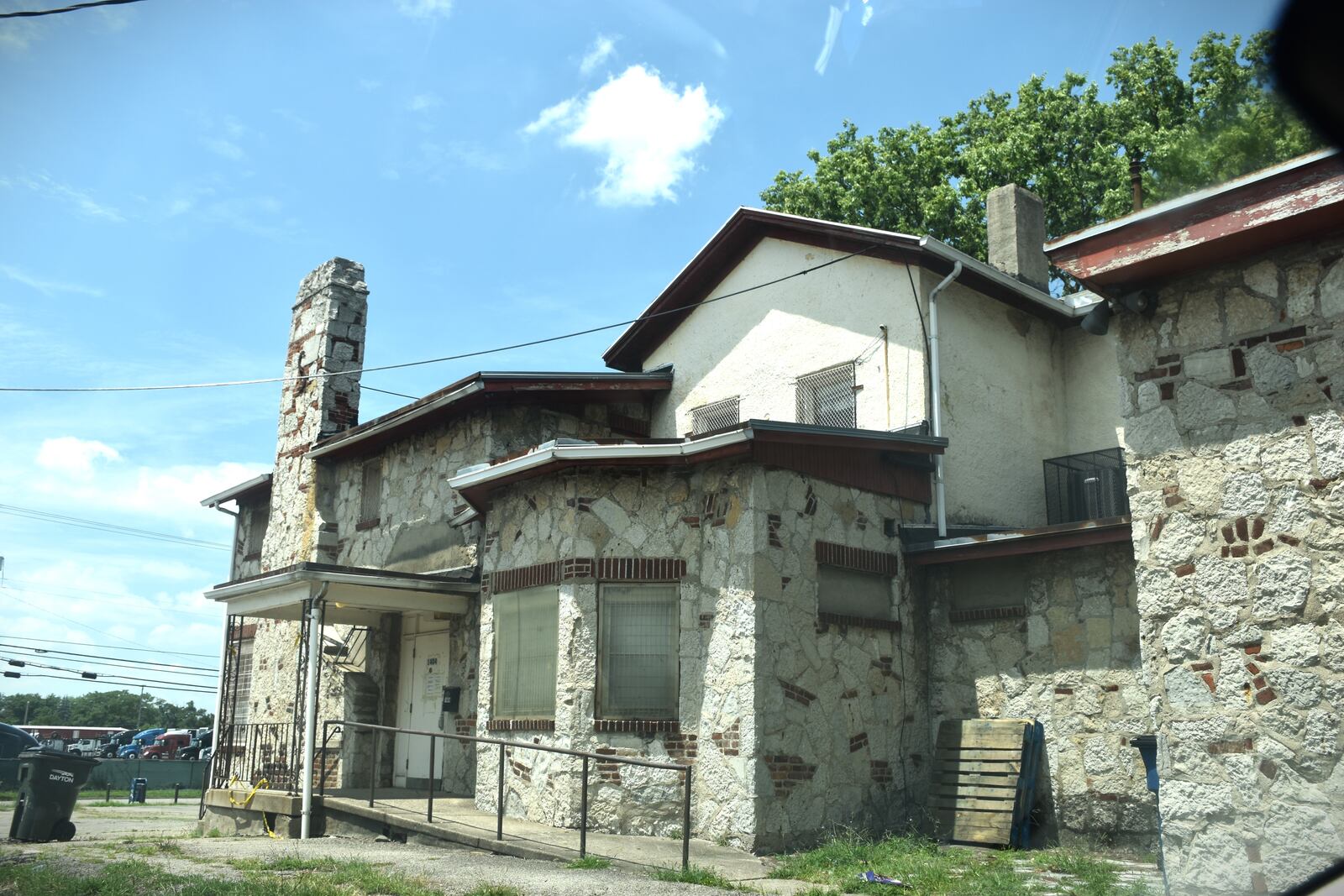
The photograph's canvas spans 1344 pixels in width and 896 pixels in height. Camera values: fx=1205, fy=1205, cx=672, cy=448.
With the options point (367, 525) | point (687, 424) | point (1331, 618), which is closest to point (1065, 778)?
point (1331, 618)

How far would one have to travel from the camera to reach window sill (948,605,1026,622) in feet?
42.3

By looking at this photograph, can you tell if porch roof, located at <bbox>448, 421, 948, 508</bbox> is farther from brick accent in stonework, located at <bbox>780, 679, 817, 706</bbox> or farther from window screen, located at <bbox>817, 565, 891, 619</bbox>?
brick accent in stonework, located at <bbox>780, 679, 817, 706</bbox>

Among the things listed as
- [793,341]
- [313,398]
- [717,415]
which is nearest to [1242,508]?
[793,341]

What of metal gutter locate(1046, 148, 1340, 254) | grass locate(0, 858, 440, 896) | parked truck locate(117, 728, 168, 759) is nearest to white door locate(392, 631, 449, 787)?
grass locate(0, 858, 440, 896)

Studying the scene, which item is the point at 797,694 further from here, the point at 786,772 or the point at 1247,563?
the point at 1247,563

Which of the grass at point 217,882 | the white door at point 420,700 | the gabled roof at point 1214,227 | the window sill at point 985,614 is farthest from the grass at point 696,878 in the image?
the white door at point 420,700

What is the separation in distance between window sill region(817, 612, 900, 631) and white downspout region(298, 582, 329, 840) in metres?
5.80

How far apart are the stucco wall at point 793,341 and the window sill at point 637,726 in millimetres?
4982

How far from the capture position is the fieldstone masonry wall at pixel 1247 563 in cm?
732

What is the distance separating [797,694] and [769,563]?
136 centimetres

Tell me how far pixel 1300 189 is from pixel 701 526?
6.85 metres

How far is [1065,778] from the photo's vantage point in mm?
12156

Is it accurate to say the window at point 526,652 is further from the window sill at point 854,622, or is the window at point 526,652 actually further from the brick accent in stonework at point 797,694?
the window sill at point 854,622

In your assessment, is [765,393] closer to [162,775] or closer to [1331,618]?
[1331,618]
